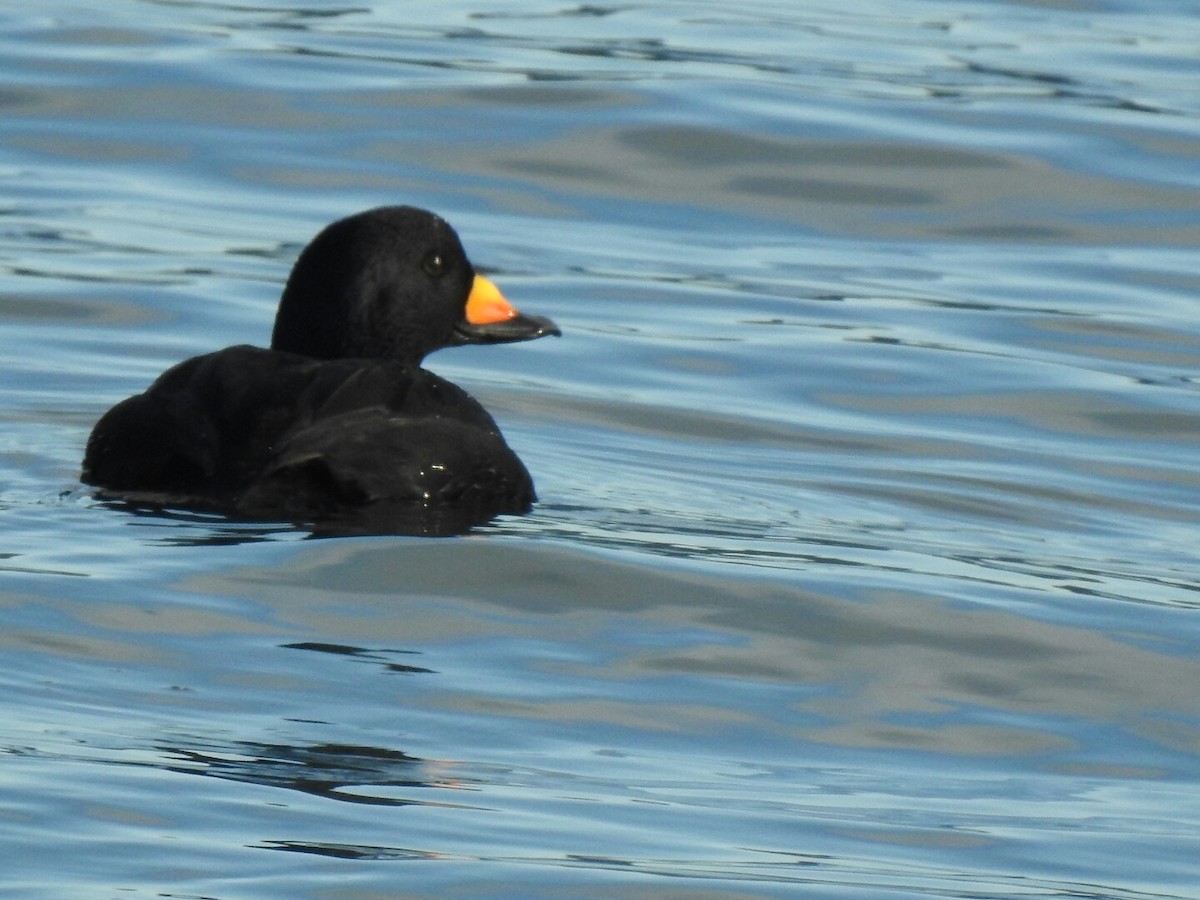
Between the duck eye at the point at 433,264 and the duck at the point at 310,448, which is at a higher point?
the duck eye at the point at 433,264

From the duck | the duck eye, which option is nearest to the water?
the duck

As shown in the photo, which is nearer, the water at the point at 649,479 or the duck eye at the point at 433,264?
the water at the point at 649,479

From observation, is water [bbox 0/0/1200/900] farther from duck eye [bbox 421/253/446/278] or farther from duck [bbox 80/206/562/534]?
duck eye [bbox 421/253/446/278]

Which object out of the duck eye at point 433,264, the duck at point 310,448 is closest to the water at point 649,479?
the duck at point 310,448

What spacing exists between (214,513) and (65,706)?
160 cm

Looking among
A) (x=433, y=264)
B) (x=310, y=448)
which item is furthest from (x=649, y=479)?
(x=310, y=448)

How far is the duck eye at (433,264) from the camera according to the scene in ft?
26.2

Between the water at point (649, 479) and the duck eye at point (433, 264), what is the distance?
0.74 meters

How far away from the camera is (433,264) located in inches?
315

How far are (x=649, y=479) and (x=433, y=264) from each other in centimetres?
100

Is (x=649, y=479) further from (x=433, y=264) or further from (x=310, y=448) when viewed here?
(x=310, y=448)

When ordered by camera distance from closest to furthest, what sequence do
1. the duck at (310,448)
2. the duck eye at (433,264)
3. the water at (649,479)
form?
the water at (649,479), the duck at (310,448), the duck eye at (433,264)

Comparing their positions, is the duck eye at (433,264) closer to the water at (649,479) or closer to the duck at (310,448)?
the duck at (310,448)

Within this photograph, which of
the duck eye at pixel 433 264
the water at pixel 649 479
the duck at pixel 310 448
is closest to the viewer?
the water at pixel 649 479
